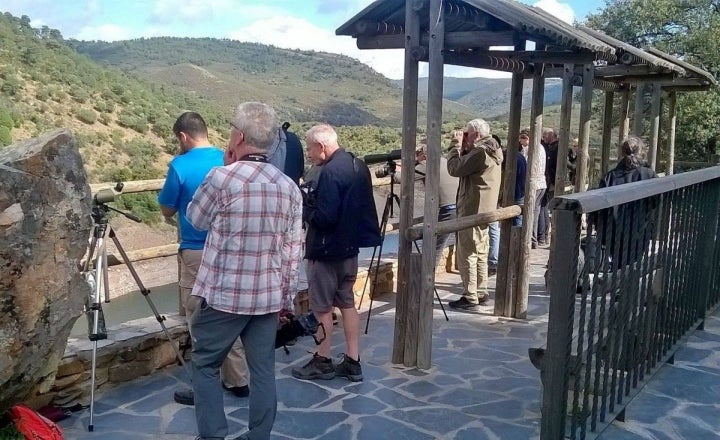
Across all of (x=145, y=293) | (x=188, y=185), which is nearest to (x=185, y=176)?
(x=188, y=185)

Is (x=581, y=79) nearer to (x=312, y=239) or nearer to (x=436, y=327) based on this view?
(x=436, y=327)

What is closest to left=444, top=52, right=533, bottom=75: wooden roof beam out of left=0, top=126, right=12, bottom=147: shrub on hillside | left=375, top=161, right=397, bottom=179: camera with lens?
left=375, top=161, right=397, bottom=179: camera with lens

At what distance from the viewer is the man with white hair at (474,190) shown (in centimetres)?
647

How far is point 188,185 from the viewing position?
4078 millimetres

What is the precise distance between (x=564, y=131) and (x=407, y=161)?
189cm

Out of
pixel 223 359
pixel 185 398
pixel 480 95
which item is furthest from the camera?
pixel 480 95

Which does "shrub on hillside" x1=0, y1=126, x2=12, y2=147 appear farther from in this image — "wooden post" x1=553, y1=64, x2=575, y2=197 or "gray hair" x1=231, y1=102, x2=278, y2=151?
"gray hair" x1=231, y1=102, x2=278, y2=151

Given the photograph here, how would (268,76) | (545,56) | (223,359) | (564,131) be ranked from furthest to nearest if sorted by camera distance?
1. (268,76)
2. (564,131)
3. (545,56)
4. (223,359)

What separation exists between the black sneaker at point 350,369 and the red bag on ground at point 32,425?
1862mm

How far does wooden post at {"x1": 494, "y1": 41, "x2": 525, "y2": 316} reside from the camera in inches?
243

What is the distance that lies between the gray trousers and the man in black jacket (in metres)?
1.28

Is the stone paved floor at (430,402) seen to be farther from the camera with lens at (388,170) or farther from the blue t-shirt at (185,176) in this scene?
the camera with lens at (388,170)

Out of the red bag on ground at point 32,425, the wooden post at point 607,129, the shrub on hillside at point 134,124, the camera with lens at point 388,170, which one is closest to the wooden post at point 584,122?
the camera with lens at point 388,170

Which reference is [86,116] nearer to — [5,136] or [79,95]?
[79,95]
